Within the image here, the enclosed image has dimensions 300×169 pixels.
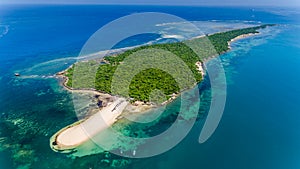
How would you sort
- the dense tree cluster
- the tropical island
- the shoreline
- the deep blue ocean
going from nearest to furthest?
the deep blue ocean
the shoreline
the tropical island
the dense tree cluster

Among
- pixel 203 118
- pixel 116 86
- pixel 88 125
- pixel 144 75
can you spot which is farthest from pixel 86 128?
pixel 144 75

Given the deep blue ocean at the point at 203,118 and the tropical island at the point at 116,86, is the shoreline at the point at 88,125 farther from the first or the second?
the deep blue ocean at the point at 203,118

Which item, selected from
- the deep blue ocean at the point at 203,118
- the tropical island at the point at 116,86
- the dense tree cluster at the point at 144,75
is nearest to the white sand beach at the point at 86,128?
the tropical island at the point at 116,86

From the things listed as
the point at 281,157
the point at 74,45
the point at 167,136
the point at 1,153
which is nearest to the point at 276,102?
the point at 281,157

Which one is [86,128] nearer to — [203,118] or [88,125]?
[88,125]

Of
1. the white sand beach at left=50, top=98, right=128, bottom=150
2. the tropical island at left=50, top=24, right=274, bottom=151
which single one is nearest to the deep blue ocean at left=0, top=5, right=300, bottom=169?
the white sand beach at left=50, top=98, right=128, bottom=150

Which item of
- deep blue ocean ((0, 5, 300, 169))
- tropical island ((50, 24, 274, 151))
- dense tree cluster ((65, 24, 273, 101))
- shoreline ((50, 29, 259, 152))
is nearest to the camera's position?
deep blue ocean ((0, 5, 300, 169))

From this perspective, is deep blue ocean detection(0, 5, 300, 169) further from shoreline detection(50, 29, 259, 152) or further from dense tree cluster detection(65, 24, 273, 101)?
dense tree cluster detection(65, 24, 273, 101)

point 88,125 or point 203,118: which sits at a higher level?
point 88,125
